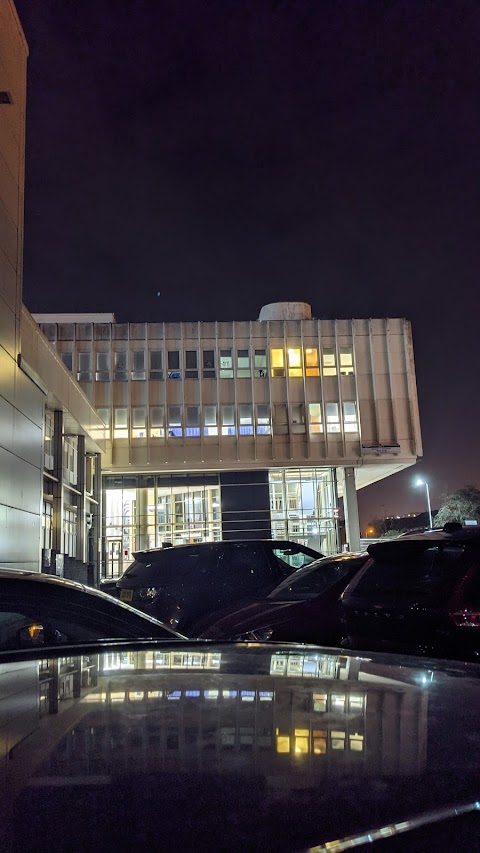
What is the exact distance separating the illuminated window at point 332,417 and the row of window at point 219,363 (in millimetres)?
1859

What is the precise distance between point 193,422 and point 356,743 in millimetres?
37418

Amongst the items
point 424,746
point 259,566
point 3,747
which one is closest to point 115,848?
point 3,747

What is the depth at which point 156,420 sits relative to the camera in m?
39.3

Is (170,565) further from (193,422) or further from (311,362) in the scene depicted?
(311,362)

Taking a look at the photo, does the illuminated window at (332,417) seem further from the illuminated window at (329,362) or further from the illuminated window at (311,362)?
the illuminated window at (311,362)

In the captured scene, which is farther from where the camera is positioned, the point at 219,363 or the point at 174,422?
the point at 219,363

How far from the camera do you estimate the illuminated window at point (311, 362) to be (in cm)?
4016

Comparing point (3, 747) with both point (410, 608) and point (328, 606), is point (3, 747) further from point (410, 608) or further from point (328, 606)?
point (328, 606)

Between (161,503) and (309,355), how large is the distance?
39.5 feet

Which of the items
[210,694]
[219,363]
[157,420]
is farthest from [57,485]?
[210,694]

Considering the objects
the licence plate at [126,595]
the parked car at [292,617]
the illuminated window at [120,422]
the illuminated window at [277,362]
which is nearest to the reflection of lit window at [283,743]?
the parked car at [292,617]

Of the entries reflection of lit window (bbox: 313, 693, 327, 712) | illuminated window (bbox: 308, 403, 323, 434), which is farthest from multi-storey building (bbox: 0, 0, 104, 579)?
illuminated window (bbox: 308, 403, 323, 434)

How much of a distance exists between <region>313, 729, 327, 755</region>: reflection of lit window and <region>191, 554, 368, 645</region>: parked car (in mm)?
4535

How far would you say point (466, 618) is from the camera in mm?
4918
